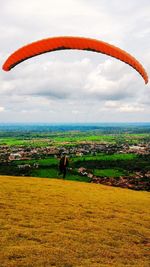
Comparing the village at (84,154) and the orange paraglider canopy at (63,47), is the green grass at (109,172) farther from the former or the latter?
the orange paraglider canopy at (63,47)

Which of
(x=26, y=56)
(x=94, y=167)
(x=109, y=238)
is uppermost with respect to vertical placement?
(x=26, y=56)

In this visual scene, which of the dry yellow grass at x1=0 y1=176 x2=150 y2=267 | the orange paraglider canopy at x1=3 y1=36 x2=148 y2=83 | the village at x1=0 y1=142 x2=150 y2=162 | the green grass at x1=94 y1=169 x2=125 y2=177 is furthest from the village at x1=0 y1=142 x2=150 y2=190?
the orange paraglider canopy at x1=3 y1=36 x2=148 y2=83

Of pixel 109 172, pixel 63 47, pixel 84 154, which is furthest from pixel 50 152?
pixel 63 47

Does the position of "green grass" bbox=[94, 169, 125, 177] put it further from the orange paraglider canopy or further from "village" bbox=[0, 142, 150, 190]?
the orange paraglider canopy

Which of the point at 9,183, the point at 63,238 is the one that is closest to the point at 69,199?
the point at 9,183

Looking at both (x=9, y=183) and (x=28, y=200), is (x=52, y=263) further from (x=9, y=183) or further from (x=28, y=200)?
(x=9, y=183)

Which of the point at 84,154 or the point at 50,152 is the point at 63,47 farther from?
the point at 50,152

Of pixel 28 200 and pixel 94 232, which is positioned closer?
pixel 94 232
